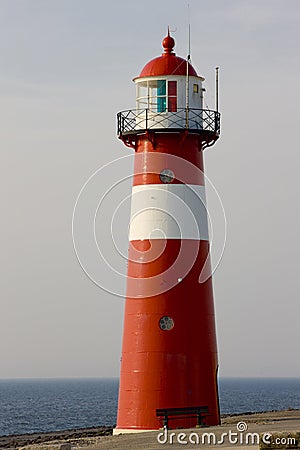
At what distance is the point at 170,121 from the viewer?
88.7 feet

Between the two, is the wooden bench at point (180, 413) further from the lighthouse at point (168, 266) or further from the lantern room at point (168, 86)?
the lantern room at point (168, 86)

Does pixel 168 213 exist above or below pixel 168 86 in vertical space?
below

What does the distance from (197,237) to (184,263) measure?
0.80 meters

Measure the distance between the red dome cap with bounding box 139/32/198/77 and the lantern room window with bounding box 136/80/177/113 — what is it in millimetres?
247

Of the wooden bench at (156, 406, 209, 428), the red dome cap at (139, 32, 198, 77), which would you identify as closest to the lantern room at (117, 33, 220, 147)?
the red dome cap at (139, 32, 198, 77)

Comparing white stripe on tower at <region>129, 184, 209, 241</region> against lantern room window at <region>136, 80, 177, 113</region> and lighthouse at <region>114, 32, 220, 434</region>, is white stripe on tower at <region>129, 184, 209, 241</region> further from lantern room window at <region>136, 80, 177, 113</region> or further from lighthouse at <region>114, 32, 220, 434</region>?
lantern room window at <region>136, 80, 177, 113</region>

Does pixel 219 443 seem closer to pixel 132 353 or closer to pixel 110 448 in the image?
pixel 110 448

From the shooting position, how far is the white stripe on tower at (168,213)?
26703mm

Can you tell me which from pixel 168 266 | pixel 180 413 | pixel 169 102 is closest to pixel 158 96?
pixel 169 102

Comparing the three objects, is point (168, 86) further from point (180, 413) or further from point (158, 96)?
point (180, 413)

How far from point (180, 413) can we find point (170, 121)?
7.65 meters

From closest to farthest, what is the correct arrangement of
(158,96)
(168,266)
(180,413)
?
(180,413)
(168,266)
(158,96)

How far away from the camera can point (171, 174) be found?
26.9 meters

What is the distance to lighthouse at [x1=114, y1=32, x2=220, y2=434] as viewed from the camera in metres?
26.3
